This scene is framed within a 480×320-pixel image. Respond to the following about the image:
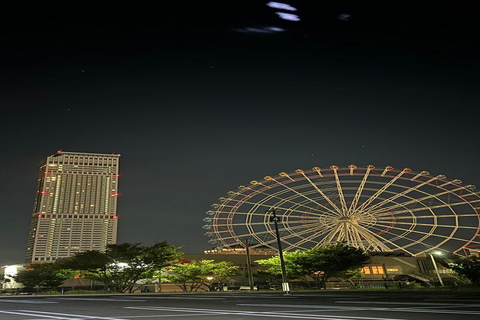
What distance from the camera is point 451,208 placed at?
45.6 metres

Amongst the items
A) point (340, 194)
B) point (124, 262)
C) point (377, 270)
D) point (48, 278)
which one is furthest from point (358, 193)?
point (48, 278)

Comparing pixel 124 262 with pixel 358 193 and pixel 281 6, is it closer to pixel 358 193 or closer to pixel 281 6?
pixel 358 193

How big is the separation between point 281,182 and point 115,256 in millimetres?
23662

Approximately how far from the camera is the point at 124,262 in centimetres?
4450

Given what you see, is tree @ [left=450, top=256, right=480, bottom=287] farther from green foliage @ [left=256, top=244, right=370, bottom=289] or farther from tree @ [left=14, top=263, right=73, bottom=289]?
tree @ [left=14, top=263, right=73, bottom=289]

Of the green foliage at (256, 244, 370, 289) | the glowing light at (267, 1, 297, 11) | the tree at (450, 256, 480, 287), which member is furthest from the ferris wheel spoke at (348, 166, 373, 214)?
the glowing light at (267, 1, 297, 11)

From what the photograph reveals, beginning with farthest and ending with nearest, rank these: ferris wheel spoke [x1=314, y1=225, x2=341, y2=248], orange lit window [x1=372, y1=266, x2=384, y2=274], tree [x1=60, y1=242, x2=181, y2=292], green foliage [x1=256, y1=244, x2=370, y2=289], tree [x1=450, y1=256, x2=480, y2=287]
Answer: orange lit window [x1=372, y1=266, x2=384, y2=274] < ferris wheel spoke [x1=314, y1=225, x2=341, y2=248] < green foliage [x1=256, y1=244, x2=370, y2=289] < tree [x1=60, y1=242, x2=181, y2=292] < tree [x1=450, y1=256, x2=480, y2=287]

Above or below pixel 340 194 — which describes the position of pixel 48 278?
below

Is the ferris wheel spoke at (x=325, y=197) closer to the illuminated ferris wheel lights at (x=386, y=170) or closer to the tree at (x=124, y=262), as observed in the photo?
the illuminated ferris wheel lights at (x=386, y=170)

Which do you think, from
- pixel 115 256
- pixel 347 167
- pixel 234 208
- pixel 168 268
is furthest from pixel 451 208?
pixel 115 256

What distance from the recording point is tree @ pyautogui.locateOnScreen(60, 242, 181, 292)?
43.4m

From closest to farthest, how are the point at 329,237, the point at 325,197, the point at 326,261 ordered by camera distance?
the point at 326,261
the point at 325,197
the point at 329,237

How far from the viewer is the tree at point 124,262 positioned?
43406 millimetres

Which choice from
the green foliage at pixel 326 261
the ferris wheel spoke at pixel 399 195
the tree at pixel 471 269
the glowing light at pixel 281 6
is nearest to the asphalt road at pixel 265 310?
the glowing light at pixel 281 6
